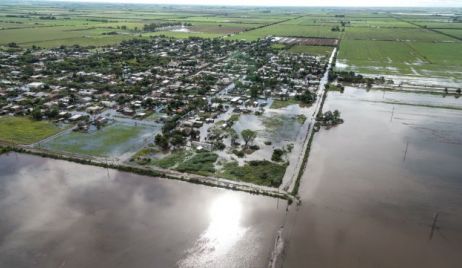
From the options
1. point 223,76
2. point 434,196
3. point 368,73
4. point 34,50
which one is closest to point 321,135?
point 434,196

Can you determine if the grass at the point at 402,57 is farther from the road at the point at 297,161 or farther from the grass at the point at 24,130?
the grass at the point at 24,130

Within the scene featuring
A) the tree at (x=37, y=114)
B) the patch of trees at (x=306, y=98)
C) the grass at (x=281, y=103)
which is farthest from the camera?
the patch of trees at (x=306, y=98)

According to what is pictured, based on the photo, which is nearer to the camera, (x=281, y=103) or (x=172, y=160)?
(x=172, y=160)

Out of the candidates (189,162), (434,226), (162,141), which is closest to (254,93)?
(162,141)

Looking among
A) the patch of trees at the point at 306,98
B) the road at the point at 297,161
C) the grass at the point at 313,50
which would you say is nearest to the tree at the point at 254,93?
the patch of trees at the point at 306,98

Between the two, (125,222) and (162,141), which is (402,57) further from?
(125,222)

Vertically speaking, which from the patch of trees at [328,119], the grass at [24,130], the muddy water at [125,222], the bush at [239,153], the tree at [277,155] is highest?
the patch of trees at [328,119]

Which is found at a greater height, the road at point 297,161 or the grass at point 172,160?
the road at point 297,161
